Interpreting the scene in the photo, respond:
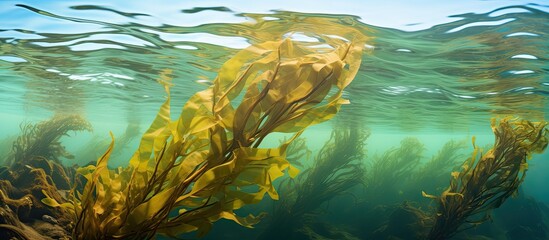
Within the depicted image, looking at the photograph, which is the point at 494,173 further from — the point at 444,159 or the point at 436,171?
the point at 436,171

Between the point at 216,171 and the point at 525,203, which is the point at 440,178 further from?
the point at 216,171

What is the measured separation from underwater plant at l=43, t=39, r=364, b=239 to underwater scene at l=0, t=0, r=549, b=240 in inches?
0.5

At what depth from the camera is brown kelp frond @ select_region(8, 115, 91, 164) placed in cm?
1128

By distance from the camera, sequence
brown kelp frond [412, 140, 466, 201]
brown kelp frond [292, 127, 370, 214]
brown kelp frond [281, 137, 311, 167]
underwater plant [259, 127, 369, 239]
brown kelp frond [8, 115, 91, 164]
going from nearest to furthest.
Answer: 1. underwater plant [259, 127, 369, 239]
2. brown kelp frond [8, 115, 91, 164]
3. brown kelp frond [292, 127, 370, 214]
4. brown kelp frond [281, 137, 311, 167]
5. brown kelp frond [412, 140, 466, 201]

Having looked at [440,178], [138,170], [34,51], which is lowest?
[440,178]

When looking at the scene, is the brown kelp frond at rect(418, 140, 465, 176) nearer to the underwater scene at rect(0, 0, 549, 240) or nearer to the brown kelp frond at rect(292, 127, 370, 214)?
the underwater scene at rect(0, 0, 549, 240)

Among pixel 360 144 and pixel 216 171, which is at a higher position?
pixel 216 171

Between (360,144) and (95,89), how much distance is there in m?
15.0

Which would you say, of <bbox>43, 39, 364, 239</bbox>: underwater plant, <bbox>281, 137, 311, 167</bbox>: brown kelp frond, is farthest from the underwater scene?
<bbox>281, 137, 311, 167</bbox>: brown kelp frond


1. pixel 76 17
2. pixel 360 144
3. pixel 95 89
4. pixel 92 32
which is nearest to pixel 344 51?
pixel 76 17

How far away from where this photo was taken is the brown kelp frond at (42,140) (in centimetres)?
1128

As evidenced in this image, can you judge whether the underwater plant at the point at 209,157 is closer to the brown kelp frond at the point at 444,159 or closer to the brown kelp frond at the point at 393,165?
the brown kelp frond at the point at 393,165

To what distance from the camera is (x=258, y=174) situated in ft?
8.17

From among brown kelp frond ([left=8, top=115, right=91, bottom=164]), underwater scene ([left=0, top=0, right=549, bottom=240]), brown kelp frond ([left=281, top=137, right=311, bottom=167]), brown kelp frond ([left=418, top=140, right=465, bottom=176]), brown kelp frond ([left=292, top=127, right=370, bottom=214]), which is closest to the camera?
underwater scene ([left=0, top=0, right=549, bottom=240])
